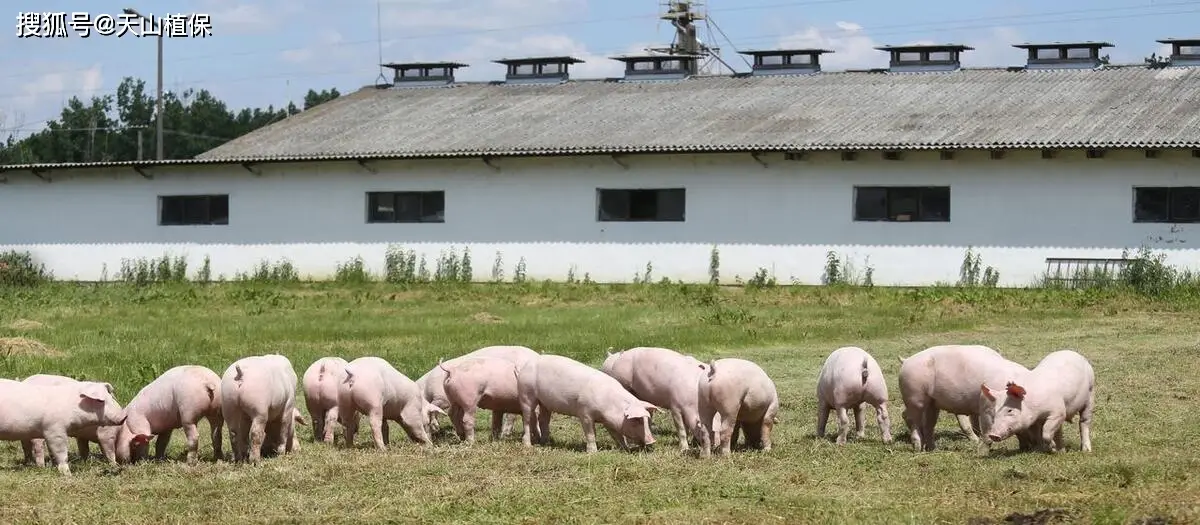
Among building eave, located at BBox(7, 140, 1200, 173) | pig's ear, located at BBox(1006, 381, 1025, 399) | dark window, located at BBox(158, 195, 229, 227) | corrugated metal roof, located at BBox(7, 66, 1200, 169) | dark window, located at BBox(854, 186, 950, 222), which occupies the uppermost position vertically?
corrugated metal roof, located at BBox(7, 66, 1200, 169)

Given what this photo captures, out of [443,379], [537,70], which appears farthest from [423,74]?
[443,379]

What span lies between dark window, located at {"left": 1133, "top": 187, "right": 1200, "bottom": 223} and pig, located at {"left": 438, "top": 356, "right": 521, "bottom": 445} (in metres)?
18.1

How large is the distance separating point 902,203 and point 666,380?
1804cm

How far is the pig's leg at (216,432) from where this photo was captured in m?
11.3

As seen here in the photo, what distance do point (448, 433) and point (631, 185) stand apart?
A: 1846cm

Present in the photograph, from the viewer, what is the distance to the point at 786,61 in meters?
38.2

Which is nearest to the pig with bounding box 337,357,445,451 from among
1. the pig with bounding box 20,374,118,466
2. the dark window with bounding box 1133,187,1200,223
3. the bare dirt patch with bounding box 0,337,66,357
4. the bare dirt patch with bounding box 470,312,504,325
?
the pig with bounding box 20,374,118,466

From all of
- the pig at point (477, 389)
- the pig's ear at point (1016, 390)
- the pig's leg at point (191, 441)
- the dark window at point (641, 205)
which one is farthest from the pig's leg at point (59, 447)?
the dark window at point (641, 205)

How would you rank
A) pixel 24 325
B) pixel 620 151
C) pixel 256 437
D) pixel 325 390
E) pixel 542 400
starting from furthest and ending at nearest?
pixel 620 151
pixel 24 325
pixel 542 400
pixel 325 390
pixel 256 437

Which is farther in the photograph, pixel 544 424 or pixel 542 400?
pixel 544 424

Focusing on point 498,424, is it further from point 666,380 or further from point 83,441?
point 83,441

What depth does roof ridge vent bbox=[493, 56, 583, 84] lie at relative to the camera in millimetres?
40688

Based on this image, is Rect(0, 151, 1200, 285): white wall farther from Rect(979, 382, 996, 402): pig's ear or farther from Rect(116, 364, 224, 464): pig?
Rect(116, 364, 224, 464): pig

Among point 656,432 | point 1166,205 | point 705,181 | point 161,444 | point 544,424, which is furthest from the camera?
point 705,181
